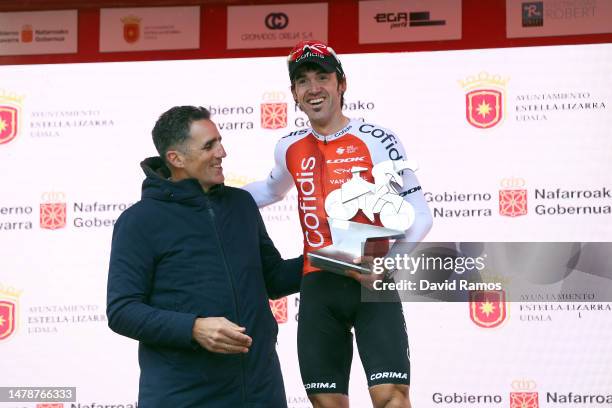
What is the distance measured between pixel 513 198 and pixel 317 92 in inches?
74.3

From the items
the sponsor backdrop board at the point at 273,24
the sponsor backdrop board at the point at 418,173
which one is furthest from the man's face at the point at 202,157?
the sponsor backdrop board at the point at 273,24

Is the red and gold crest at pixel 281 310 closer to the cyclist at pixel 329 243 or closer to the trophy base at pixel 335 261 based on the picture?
the cyclist at pixel 329 243

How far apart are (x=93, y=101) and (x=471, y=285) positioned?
7.59 ft

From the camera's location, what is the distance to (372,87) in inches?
178

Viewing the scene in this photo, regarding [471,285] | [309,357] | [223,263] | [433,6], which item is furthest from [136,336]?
[433,6]

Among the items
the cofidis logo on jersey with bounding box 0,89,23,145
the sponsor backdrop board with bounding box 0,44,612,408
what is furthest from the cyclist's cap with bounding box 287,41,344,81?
the cofidis logo on jersey with bounding box 0,89,23,145

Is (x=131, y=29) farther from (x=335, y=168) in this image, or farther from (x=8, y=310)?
(x=335, y=168)

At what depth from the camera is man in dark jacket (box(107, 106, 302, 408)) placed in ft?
7.85

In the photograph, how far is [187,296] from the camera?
247 cm

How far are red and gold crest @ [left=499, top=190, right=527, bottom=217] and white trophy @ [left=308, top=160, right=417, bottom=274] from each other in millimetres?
1802

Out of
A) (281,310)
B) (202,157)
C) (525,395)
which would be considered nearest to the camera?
(202,157)

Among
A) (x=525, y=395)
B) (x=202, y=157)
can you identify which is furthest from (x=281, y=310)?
(x=202, y=157)

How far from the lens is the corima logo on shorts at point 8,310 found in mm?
4609

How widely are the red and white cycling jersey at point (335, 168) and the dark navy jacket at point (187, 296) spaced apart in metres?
0.24
